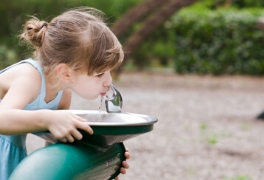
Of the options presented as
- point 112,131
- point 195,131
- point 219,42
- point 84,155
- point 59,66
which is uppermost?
point 59,66

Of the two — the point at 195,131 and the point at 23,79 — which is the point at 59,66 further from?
the point at 195,131

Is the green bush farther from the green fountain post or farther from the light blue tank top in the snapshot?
the green fountain post

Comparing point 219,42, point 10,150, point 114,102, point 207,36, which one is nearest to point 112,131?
point 114,102

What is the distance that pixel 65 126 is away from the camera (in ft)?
7.06

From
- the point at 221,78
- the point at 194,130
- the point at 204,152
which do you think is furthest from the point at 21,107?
the point at 221,78

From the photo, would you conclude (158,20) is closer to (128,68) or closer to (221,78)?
(221,78)

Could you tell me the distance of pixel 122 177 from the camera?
5074 mm

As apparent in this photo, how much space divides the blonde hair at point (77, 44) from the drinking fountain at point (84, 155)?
247mm

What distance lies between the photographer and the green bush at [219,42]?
1582cm

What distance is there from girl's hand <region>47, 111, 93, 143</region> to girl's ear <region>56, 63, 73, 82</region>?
25 centimetres

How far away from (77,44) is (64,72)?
13 cm

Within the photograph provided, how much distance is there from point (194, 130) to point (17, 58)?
11.1 meters

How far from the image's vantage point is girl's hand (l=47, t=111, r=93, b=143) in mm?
2139

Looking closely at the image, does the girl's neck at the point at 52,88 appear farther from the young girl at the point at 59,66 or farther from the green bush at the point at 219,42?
the green bush at the point at 219,42
